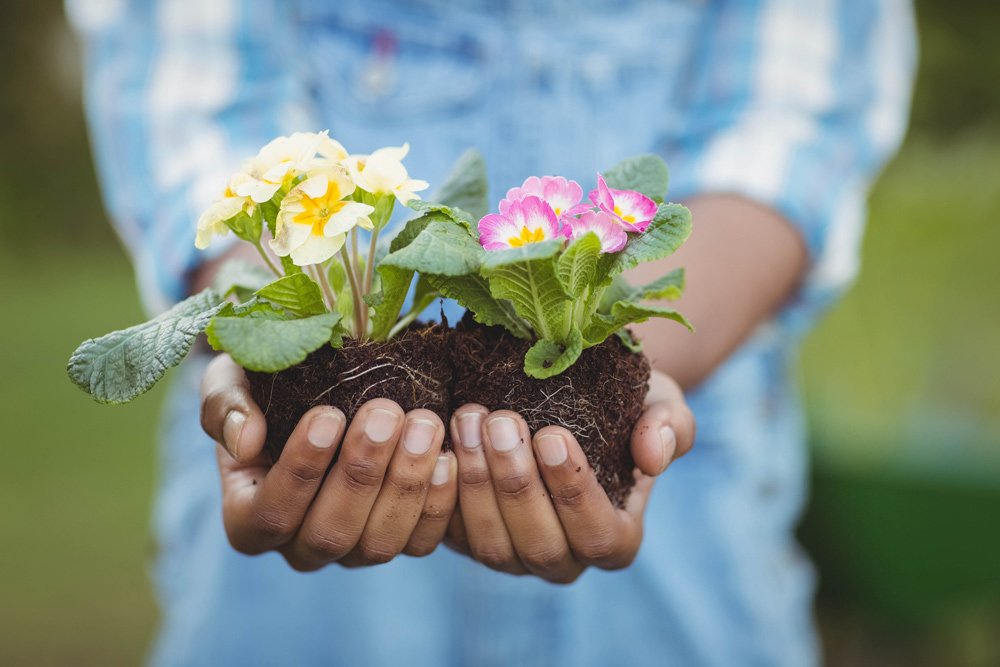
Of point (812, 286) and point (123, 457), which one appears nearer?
point (812, 286)

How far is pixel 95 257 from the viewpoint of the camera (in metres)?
6.79

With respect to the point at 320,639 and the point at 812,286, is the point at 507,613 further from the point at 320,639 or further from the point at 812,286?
the point at 812,286

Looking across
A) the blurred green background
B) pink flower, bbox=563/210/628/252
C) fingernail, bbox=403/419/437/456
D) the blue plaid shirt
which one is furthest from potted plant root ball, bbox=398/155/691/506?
the blurred green background

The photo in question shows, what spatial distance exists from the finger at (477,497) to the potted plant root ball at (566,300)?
1.9 inches

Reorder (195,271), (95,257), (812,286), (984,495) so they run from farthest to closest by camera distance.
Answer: (95,257) < (984,495) < (812,286) < (195,271)

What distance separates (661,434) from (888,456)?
1.80 metres

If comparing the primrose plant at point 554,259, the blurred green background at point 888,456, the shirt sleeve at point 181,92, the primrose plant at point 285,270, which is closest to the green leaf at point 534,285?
the primrose plant at point 554,259

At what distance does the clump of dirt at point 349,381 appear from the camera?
3.12 feet

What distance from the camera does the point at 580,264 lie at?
3.01 feet

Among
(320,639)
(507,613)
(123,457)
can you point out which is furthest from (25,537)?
(507,613)

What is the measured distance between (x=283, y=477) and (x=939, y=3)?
11.9 feet

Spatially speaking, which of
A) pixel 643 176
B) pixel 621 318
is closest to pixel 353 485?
pixel 621 318

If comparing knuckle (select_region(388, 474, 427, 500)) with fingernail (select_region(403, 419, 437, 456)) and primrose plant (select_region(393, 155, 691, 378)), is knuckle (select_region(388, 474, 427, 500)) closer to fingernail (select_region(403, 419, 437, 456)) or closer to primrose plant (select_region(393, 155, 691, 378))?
fingernail (select_region(403, 419, 437, 456))

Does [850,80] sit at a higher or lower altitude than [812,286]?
higher
